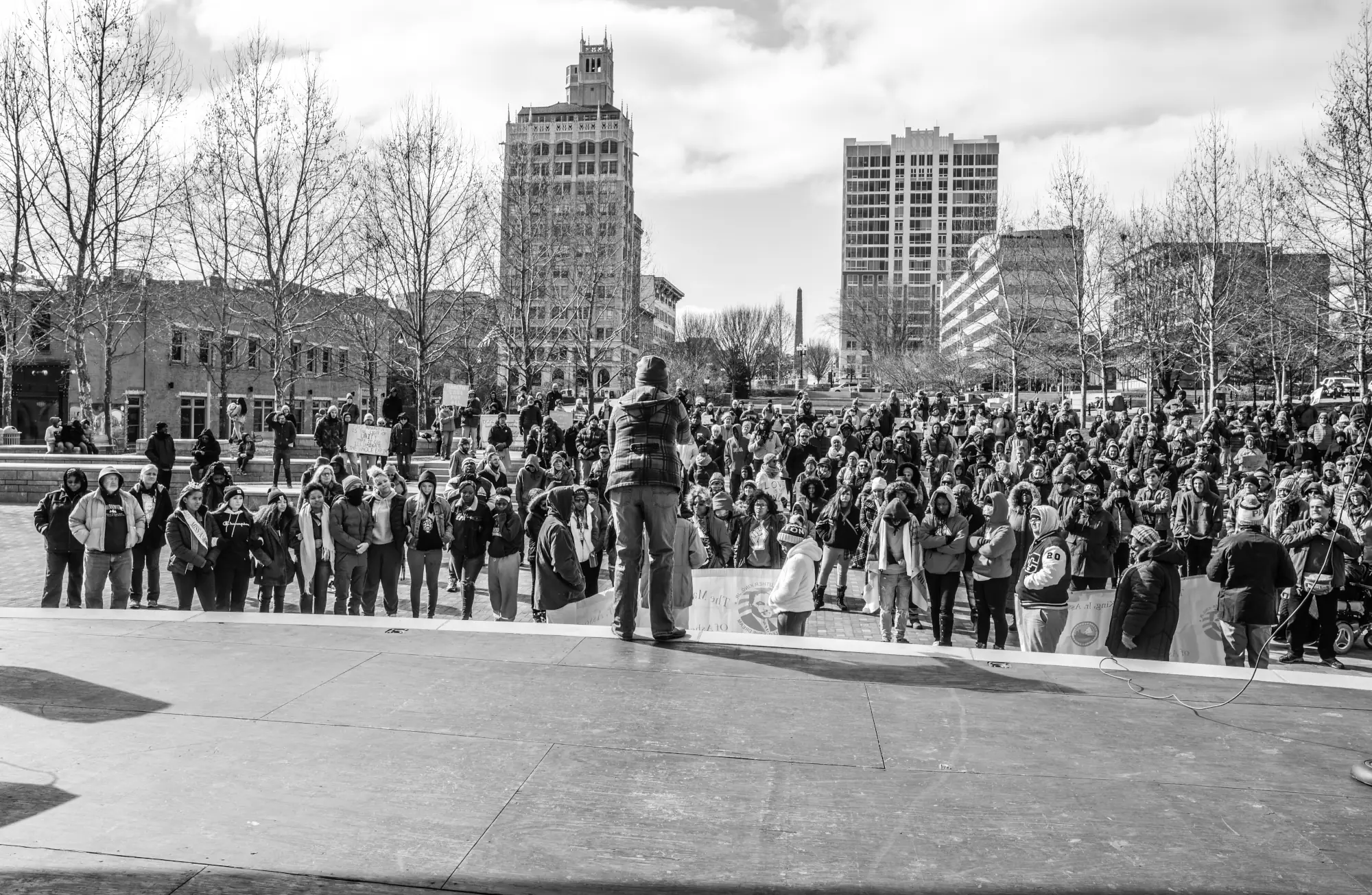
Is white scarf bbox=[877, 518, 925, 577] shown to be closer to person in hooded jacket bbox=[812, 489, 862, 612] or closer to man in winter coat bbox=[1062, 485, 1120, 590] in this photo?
man in winter coat bbox=[1062, 485, 1120, 590]

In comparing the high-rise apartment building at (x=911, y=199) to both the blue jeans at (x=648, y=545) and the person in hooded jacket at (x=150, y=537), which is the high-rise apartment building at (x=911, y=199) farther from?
the blue jeans at (x=648, y=545)

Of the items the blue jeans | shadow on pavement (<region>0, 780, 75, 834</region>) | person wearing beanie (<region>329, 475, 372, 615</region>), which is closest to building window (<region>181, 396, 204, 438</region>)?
person wearing beanie (<region>329, 475, 372, 615</region>)

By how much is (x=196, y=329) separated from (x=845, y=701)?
47423 millimetres

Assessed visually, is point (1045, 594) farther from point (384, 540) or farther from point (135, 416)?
point (135, 416)

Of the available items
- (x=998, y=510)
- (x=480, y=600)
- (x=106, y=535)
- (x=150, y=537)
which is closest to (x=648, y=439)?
(x=998, y=510)

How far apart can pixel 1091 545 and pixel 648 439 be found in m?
7.04

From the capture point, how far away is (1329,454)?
850 inches

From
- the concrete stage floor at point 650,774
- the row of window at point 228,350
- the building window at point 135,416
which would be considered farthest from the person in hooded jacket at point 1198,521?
the building window at point 135,416

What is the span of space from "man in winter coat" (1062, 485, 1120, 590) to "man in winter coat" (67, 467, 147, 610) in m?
10.8

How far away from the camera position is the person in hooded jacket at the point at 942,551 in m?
10.5

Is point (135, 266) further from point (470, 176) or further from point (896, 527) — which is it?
point (896, 527)

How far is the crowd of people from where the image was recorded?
26.4ft

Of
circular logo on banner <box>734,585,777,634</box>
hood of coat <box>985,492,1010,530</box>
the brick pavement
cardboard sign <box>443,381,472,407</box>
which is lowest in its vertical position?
the brick pavement

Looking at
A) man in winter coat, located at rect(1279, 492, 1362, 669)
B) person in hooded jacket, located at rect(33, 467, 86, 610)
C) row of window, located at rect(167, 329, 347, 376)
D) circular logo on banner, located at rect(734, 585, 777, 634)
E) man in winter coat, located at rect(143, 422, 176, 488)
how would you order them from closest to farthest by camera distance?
man in winter coat, located at rect(1279, 492, 1362, 669)
circular logo on banner, located at rect(734, 585, 777, 634)
person in hooded jacket, located at rect(33, 467, 86, 610)
man in winter coat, located at rect(143, 422, 176, 488)
row of window, located at rect(167, 329, 347, 376)
